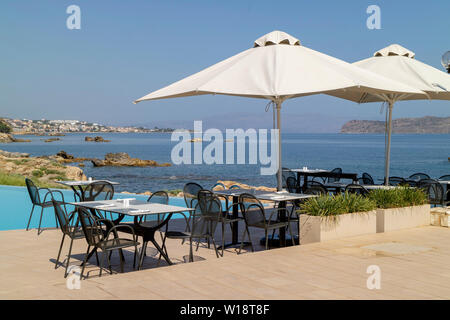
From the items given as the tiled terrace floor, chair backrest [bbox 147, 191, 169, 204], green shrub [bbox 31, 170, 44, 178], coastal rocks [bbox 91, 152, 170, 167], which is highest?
chair backrest [bbox 147, 191, 169, 204]

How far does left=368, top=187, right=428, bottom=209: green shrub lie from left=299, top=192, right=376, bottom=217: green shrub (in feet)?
1.29

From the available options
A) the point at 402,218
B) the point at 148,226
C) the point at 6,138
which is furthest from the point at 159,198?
the point at 6,138

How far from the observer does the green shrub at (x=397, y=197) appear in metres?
7.86

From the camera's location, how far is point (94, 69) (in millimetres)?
74562

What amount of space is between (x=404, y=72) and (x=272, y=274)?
586 centimetres

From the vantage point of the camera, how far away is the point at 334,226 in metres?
7.02

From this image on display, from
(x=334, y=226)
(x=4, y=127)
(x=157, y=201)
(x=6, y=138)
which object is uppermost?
(x=4, y=127)

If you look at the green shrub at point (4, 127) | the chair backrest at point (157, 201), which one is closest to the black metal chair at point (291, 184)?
the chair backrest at point (157, 201)

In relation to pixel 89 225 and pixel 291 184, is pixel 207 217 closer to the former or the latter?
pixel 89 225

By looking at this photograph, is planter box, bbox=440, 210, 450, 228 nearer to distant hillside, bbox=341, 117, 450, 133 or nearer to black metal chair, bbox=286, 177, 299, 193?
black metal chair, bbox=286, 177, 299, 193

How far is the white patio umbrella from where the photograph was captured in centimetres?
641

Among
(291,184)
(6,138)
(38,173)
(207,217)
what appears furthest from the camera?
(6,138)

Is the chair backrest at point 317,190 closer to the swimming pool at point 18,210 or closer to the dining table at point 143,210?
the dining table at point 143,210

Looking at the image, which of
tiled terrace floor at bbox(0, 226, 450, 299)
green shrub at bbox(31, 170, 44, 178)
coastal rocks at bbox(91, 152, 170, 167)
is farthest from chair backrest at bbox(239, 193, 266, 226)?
coastal rocks at bbox(91, 152, 170, 167)
